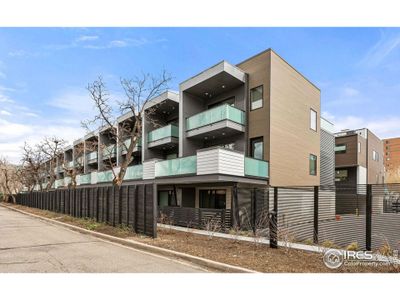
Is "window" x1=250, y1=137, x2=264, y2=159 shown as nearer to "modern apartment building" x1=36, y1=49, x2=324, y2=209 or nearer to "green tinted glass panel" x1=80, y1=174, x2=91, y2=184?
"modern apartment building" x1=36, y1=49, x2=324, y2=209

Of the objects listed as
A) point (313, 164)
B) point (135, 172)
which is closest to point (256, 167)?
point (313, 164)

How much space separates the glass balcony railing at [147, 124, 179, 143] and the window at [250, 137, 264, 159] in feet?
21.8

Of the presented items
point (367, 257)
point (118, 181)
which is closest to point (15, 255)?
point (118, 181)

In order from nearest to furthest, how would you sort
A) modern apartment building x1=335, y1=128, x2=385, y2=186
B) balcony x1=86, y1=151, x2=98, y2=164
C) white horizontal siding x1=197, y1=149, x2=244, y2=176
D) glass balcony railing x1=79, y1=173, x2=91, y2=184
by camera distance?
1. white horizontal siding x1=197, y1=149, x2=244, y2=176
2. modern apartment building x1=335, y1=128, x2=385, y2=186
3. glass balcony railing x1=79, y1=173, x2=91, y2=184
4. balcony x1=86, y1=151, x2=98, y2=164

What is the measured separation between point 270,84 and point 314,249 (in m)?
11.2

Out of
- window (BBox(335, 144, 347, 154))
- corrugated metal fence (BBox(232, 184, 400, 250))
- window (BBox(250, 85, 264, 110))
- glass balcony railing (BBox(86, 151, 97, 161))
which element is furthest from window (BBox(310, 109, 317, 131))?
glass balcony railing (BBox(86, 151, 97, 161))

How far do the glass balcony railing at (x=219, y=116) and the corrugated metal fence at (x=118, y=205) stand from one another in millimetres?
7280

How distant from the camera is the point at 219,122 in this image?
18.7 m

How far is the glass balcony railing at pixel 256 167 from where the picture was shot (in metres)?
17.2

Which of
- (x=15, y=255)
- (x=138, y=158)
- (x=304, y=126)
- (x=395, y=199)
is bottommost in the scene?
(x=15, y=255)

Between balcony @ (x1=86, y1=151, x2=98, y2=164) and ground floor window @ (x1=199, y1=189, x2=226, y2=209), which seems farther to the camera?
balcony @ (x1=86, y1=151, x2=98, y2=164)

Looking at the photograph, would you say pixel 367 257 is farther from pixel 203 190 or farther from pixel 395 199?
pixel 203 190

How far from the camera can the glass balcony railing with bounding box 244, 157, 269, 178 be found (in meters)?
17.2

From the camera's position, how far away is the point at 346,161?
3462cm
